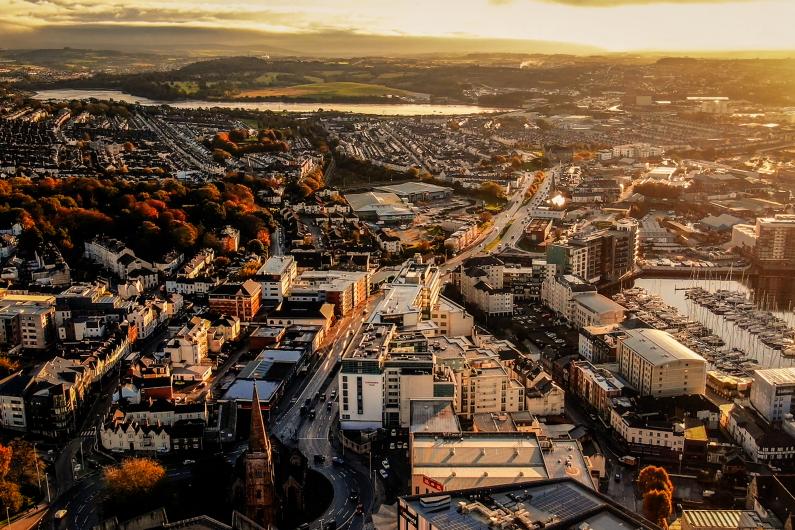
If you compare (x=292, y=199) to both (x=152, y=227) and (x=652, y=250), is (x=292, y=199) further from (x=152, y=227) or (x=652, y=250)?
(x=652, y=250)

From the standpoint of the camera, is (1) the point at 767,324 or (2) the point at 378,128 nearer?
(1) the point at 767,324

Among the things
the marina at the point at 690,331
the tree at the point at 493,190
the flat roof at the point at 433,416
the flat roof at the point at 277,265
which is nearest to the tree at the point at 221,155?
the tree at the point at 493,190

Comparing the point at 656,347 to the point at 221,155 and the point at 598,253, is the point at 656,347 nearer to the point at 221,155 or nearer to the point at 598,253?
the point at 598,253

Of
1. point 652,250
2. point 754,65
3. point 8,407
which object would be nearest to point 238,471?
point 8,407

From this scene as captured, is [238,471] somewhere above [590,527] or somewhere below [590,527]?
below

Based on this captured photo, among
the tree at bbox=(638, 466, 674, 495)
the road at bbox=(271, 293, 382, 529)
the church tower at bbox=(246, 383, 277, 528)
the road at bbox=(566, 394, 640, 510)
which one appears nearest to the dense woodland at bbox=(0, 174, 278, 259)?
the road at bbox=(271, 293, 382, 529)

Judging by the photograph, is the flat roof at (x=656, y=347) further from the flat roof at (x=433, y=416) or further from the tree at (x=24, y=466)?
the tree at (x=24, y=466)

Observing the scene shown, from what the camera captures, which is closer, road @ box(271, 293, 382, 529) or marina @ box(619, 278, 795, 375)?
road @ box(271, 293, 382, 529)

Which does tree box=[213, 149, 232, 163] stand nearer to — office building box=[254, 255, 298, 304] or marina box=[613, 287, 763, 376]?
office building box=[254, 255, 298, 304]
